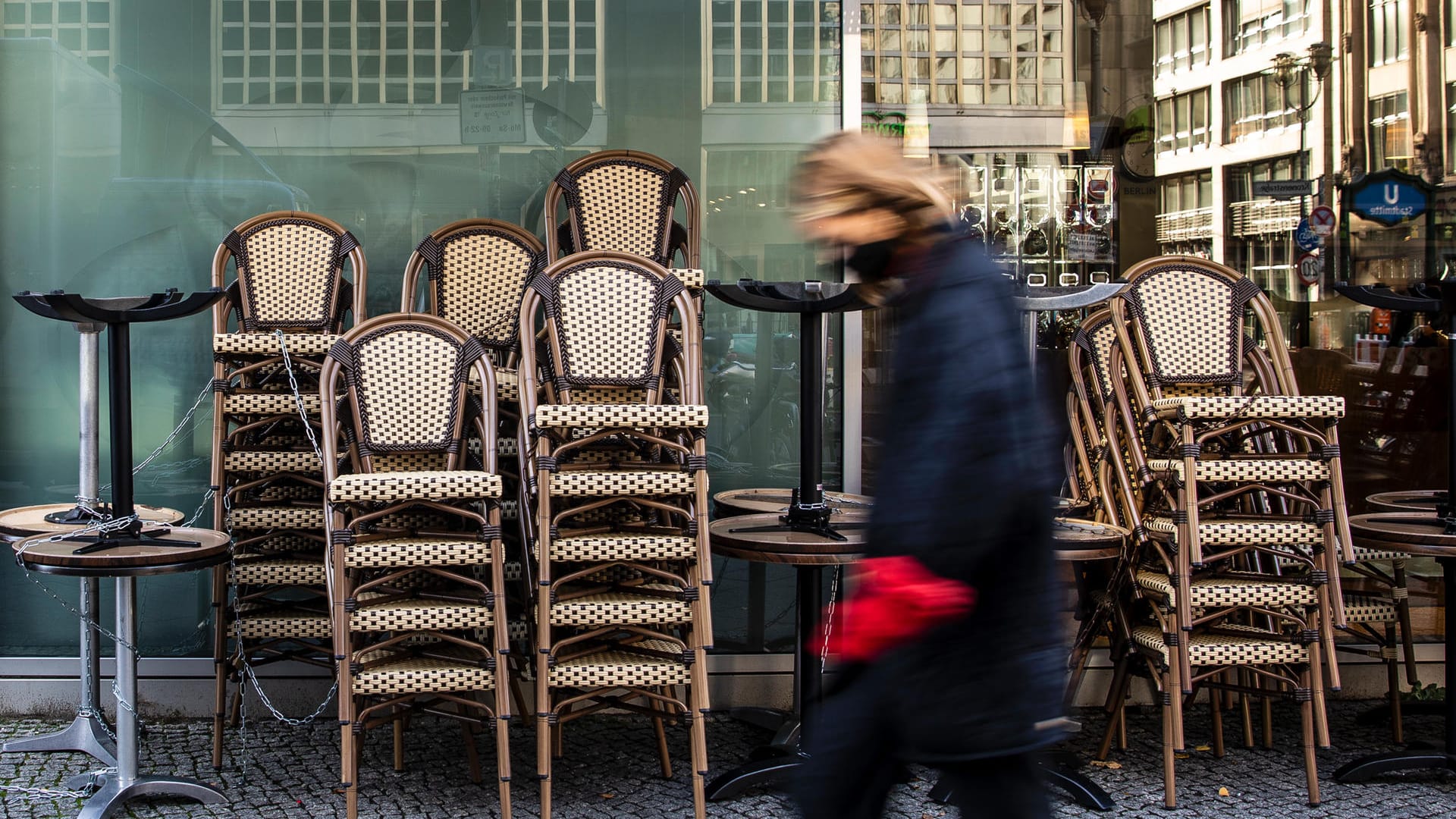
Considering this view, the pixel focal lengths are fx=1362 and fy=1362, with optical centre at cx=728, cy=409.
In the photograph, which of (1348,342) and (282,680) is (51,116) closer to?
(282,680)


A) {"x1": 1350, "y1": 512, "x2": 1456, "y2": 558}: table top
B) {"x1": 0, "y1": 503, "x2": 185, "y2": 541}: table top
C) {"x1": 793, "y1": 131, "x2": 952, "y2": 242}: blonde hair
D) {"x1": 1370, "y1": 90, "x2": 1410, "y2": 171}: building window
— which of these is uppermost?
{"x1": 1370, "y1": 90, "x2": 1410, "y2": 171}: building window

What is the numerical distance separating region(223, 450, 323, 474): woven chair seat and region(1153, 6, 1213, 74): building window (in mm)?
4161

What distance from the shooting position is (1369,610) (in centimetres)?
538

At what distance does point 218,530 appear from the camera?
491 centimetres

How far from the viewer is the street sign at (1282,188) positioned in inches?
249

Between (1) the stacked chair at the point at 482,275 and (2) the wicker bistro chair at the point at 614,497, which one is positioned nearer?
(2) the wicker bistro chair at the point at 614,497

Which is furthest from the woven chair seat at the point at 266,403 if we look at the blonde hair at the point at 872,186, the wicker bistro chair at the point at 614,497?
the blonde hair at the point at 872,186

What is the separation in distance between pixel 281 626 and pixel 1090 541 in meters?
2.98

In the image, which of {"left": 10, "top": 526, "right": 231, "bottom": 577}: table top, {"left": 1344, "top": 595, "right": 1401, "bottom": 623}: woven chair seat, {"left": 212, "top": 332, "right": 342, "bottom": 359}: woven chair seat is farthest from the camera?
{"left": 1344, "top": 595, "right": 1401, "bottom": 623}: woven chair seat

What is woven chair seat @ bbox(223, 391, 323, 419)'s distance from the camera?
5.12 metres

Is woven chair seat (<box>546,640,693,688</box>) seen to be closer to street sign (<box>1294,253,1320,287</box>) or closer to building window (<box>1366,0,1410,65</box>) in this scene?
street sign (<box>1294,253,1320,287</box>)

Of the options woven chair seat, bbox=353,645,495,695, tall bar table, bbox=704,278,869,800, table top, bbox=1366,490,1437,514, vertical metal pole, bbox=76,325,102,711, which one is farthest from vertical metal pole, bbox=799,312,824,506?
table top, bbox=1366,490,1437,514

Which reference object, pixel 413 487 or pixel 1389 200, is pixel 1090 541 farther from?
pixel 1389 200

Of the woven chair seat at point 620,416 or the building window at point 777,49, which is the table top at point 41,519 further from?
the building window at point 777,49
